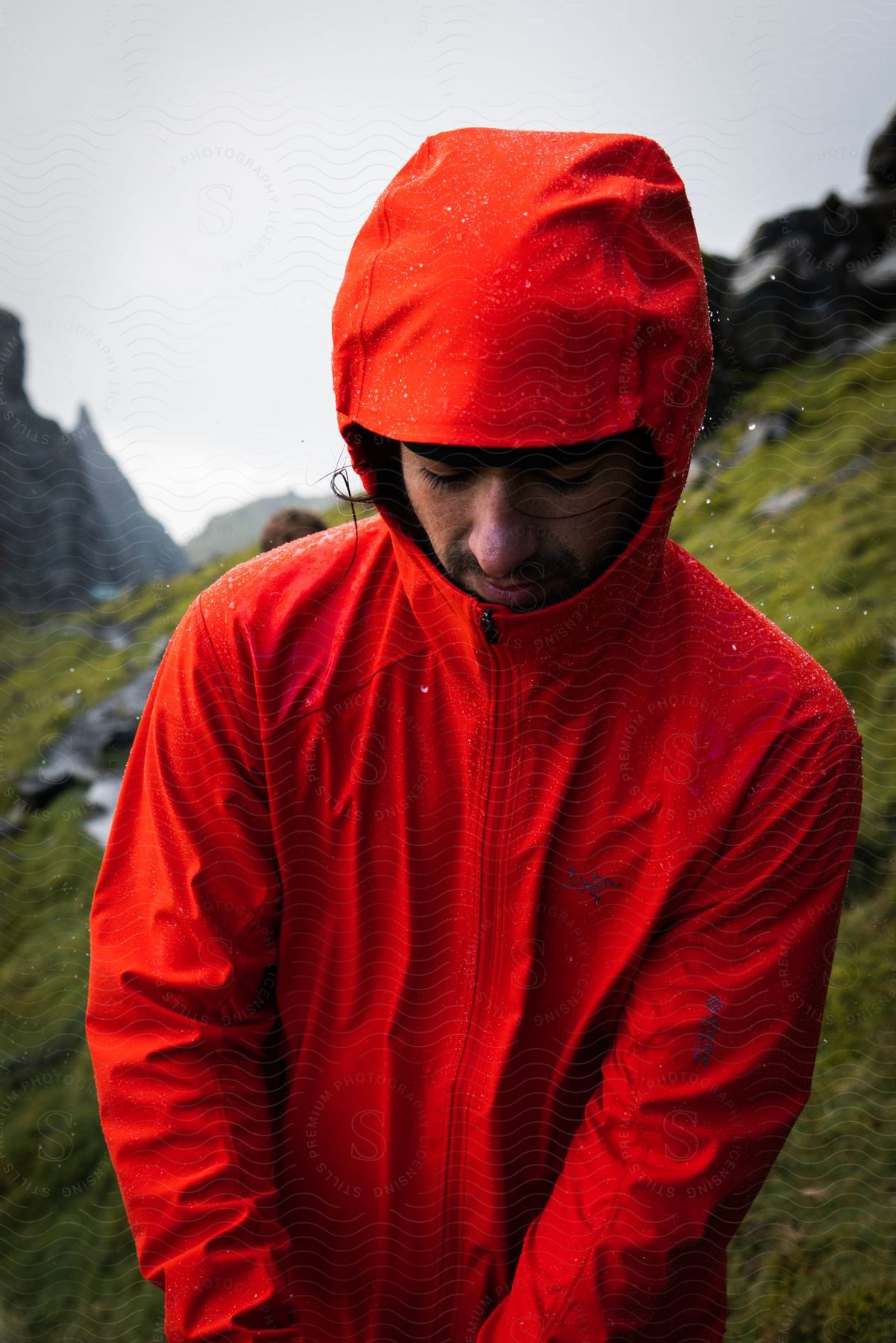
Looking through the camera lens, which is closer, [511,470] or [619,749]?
[511,470]

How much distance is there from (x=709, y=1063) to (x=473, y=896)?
298 mm

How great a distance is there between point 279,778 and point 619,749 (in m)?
0.37

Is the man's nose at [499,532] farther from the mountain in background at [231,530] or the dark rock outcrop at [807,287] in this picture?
the dark rock outcrop at [807,287]

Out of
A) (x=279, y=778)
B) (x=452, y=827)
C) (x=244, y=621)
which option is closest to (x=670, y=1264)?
(x=452, y=827)

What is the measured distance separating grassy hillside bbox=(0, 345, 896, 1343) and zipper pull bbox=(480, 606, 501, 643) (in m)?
0.63

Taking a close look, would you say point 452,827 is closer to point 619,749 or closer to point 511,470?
point 619,749

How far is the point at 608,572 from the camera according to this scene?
3.49ft

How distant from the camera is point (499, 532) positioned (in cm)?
101

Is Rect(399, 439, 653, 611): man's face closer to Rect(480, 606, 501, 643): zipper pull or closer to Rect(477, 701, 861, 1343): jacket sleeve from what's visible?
Rect(480, 606, 501, 643): zipper pull

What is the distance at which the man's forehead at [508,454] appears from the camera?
98cm

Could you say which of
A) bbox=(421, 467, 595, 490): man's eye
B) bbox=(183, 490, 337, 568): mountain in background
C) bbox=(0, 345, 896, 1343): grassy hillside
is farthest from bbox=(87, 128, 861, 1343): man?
bbox=(0, 345, 896, 1343): grassy hillside

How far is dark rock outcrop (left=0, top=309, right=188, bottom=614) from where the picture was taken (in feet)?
6.09

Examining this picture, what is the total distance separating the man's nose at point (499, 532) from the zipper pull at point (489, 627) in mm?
51

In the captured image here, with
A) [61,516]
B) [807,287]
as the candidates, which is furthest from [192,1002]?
[807,287]
